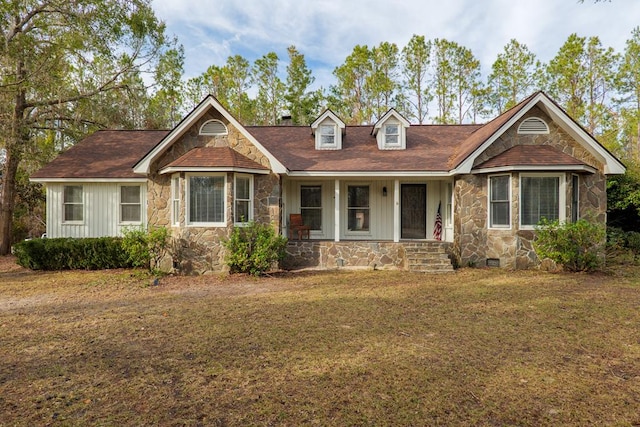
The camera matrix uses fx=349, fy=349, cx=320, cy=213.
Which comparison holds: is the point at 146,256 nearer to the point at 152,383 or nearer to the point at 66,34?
the point at 152,383

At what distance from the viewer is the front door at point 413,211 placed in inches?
546

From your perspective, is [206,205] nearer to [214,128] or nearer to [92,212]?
[214,128]

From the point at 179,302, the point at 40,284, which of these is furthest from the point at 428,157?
the point at 40,284

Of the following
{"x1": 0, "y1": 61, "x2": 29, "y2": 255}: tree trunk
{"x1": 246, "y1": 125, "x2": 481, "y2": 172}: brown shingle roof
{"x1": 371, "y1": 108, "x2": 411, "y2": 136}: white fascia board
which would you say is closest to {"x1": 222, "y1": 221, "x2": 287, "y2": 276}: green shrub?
{"x1": 246, "y1": 125, "x2": 481, "y2": 172}: brown shingle roof

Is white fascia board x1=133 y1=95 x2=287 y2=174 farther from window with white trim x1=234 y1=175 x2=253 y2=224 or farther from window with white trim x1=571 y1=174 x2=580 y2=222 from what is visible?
window with white trim x1=571 y1=174 x2=580 y2=222

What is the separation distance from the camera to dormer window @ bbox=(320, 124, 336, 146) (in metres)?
14.2

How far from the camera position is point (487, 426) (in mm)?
3055

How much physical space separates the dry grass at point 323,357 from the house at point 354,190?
3015 millimetres

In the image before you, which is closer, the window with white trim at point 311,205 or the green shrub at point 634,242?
the green shrub at point 634,242

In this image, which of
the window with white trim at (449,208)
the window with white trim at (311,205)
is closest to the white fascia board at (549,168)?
the window with white trim at (449,208)

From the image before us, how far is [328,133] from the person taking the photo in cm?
1427

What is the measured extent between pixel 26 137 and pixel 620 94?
114 ft

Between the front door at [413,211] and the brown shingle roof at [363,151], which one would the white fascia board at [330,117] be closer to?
the brown shingle roof at [363,151]

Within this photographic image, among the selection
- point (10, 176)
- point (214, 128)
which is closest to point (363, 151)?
point (214, 128)
